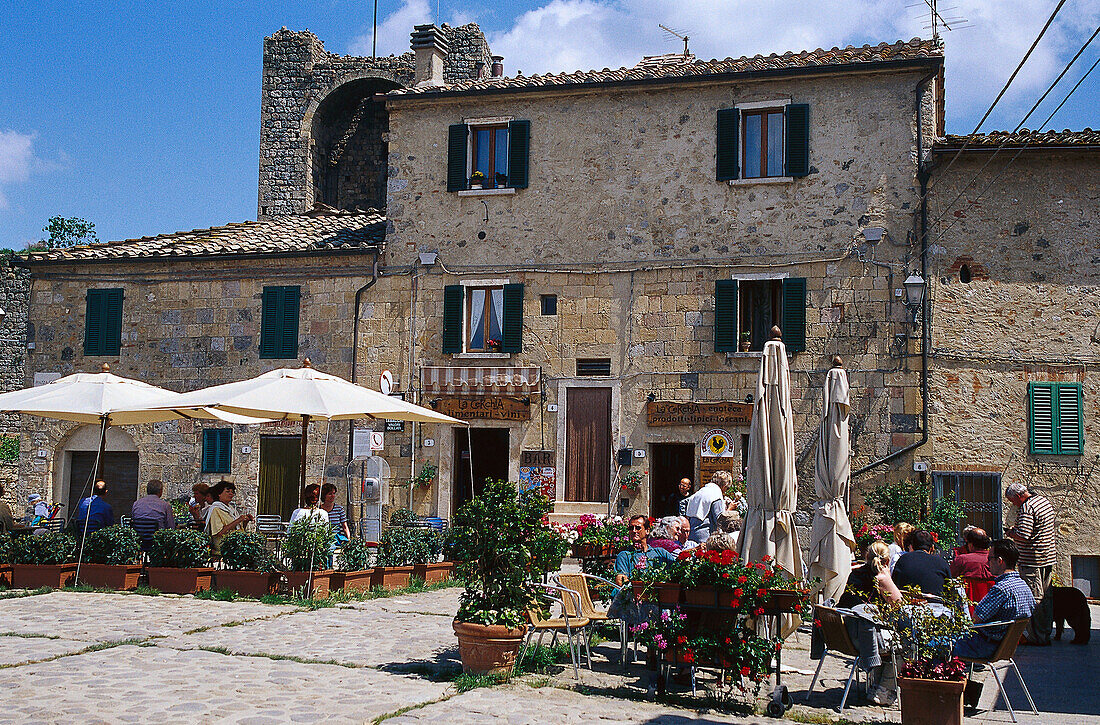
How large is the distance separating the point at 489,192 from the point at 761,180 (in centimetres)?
486

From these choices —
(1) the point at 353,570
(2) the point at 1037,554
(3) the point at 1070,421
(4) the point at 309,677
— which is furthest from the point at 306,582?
(3) the point at 1070,421

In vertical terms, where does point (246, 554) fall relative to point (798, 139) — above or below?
below

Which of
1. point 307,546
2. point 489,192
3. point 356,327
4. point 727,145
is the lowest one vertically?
point 307,546

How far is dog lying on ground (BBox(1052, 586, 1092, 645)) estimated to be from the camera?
10820mm

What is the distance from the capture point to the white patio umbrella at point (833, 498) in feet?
33.7

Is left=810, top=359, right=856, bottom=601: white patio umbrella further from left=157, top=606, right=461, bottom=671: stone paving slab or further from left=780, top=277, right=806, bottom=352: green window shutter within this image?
left=780, top=277, right=806, bottom=352: green window shutter

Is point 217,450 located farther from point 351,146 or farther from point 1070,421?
point 1070,421

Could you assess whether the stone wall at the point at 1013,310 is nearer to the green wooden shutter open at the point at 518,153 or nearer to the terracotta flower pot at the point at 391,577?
the green wooden shutter open at the point at 518,153

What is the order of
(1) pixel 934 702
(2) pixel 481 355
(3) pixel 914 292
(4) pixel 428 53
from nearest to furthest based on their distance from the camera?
(1) pixel 934 702 → (3) pixel 914 292 → (2) pixel 481 355 → (4) pixel 428 53

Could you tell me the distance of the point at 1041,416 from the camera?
16.5 m

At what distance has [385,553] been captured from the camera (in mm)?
12742

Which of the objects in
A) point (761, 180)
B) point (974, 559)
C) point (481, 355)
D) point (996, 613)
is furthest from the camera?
point (481, 355)

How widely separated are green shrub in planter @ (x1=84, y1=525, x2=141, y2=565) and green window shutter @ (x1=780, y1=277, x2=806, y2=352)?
10.5 metres

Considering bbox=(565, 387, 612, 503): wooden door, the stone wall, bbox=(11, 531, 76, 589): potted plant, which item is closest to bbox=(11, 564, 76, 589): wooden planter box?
bbox=(11, 531, 76, 589): potted plant
